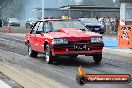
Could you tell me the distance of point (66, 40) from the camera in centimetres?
1186

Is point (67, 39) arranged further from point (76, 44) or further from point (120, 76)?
point (120, 76)

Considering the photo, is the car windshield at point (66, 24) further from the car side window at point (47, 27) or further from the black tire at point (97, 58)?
the black tire at point (97, 58)

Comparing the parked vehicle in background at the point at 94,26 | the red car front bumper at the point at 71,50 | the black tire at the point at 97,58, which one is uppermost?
the parked vehicle in background at the point at 94,26

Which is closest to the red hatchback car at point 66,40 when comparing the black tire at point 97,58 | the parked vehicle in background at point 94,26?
the black tire at point 97,58

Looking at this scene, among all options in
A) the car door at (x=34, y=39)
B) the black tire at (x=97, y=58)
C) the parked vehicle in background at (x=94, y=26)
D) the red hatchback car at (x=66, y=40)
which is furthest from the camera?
the parked vehicle in background at (x=94, y=26)

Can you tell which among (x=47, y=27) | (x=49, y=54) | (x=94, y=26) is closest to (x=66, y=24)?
(x=47, y=27)

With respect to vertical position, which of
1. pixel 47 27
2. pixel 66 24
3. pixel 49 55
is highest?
pixel 66 24

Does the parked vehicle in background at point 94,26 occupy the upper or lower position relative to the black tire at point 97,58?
upper

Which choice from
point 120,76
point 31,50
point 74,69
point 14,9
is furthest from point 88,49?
point 14,9

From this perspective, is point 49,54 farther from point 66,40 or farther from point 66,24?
point 66,24

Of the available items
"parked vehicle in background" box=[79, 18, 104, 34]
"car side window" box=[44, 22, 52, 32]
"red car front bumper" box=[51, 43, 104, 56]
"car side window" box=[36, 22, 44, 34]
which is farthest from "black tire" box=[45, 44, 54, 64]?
"parked vehicle in background" box=[79, 18, 104, 34]

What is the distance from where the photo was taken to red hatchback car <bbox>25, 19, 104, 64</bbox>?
39.0 ft

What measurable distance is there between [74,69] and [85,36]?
1364 millimetres

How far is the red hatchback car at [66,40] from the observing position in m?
11.9
